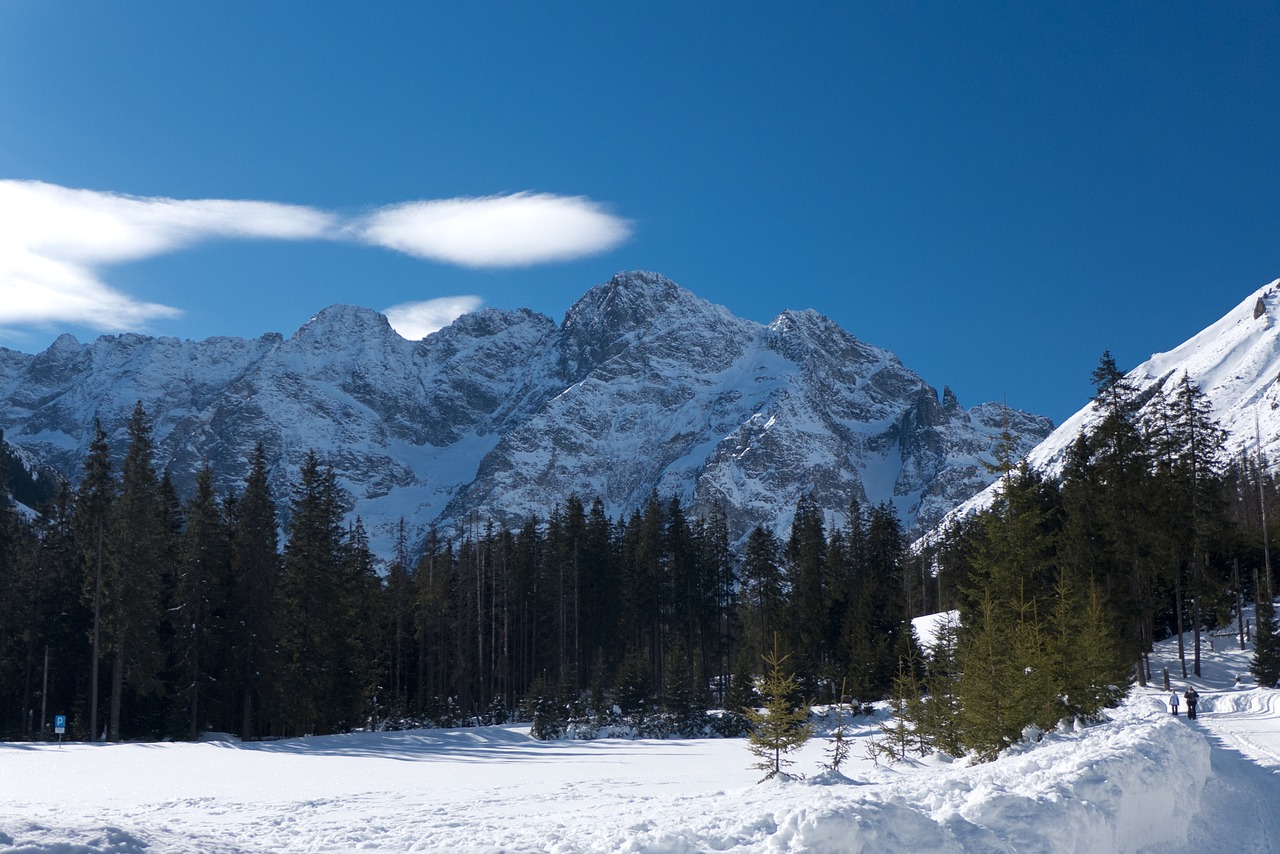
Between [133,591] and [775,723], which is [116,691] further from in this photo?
[775,723]

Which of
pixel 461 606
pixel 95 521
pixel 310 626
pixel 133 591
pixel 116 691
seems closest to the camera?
pixel 116 691

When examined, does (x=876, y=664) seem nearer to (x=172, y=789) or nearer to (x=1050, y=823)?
(x=172, y=789)

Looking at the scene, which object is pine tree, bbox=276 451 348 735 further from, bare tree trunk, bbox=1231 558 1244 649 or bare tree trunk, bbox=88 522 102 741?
bare tree trunk, bbox=1231 558 1244 649

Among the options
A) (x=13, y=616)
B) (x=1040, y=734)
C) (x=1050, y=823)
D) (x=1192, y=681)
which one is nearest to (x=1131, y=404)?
(x=1192, y=681)

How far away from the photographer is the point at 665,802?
15.2 m

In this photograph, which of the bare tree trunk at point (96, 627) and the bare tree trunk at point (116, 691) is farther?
the bare tree trunk at point (116, 691)

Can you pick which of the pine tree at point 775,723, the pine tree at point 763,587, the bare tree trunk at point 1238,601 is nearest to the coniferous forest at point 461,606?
the bare tree trunk at point 1238,601

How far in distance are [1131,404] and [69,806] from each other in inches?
1537

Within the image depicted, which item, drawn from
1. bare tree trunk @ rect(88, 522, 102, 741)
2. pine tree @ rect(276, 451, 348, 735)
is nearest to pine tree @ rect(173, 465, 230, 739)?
pine tree @ rect(276, 451, 348, 735)

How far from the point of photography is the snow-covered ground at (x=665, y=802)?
941 centimetres

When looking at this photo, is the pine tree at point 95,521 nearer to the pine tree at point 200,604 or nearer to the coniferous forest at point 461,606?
the coniferous forest at point 461,606

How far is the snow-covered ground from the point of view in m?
9.41

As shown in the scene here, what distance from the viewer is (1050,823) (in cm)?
998

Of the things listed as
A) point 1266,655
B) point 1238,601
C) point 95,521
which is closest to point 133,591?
point 95,521
